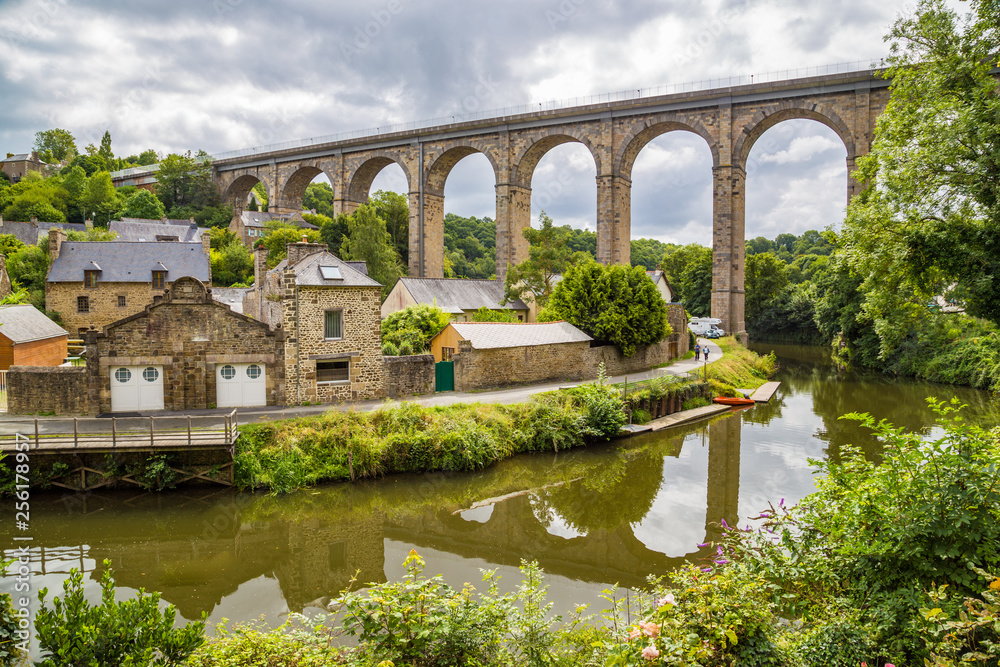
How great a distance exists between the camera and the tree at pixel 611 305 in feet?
64.9

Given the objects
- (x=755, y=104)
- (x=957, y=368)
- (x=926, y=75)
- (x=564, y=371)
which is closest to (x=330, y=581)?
(x=926, y=75)

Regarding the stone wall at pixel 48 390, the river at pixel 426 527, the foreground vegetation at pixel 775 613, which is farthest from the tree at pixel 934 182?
the stone wall at pixel 48 390

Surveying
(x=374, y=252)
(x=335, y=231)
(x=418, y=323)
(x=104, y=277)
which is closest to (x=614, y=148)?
(x=374, y=252)

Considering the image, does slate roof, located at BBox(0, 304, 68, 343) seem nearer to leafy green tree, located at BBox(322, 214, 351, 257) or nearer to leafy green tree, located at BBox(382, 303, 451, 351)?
leafy green tree, located at BBox(382, 303, 451, 351)

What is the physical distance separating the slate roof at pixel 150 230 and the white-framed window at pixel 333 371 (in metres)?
25.5

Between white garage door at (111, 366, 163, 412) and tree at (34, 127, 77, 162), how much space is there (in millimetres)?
77427

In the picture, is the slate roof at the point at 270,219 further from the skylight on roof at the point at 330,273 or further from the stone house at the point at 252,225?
the skylight on roof at the point at 330,273

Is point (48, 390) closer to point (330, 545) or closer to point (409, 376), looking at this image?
point (409, 376)

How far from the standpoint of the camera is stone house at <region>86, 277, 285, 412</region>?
12.5m

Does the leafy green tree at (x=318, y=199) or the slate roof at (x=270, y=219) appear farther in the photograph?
the leafy green tree at (x=318, y=199)

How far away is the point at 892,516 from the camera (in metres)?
3.91

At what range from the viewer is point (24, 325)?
1577 cm

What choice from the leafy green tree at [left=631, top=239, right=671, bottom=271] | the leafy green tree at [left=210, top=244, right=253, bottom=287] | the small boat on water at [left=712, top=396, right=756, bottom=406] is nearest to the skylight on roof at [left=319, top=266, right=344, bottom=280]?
the small boat on water at [left=712, top=396, right=756, bottom=406]

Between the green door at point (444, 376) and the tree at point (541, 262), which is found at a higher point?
the tree at point (541, 262)
